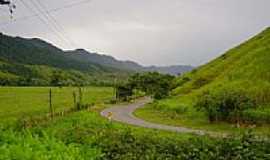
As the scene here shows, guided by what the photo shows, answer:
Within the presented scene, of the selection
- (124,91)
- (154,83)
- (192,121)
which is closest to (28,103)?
(192,121)

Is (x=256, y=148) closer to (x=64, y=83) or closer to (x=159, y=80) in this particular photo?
(x=159, y=80)

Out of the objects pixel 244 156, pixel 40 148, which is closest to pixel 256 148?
pixel 244 156

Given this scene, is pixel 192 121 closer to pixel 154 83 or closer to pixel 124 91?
pixel 154 83

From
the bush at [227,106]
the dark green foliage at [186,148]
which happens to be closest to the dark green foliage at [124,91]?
the bush at [227,106]

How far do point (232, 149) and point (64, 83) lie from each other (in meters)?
102

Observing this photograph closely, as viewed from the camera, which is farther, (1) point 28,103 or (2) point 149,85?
(2) point 149,85

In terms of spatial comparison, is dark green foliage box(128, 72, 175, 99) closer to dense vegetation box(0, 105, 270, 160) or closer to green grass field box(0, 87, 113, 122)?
green grass field box(0, 87, 113, 122)

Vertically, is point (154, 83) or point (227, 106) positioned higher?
point (154, 83)

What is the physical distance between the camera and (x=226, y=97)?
114 feet

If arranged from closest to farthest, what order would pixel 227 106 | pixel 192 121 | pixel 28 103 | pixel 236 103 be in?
pixel 236 103 → pixel 227 106 → pixel 192 121 → pixel 28 103

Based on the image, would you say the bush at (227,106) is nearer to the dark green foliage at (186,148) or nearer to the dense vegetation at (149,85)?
the dark green foliage at (186,148)

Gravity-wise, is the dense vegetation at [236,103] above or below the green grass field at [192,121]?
above

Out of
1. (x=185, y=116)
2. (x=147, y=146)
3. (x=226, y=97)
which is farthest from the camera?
(x=185, y=116)

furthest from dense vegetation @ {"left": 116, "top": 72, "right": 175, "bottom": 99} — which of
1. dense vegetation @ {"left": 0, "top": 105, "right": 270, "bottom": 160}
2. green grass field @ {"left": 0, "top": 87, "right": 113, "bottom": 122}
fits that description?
dense vegetation @ {"left": 0, "top": 105, "right": 270, "bottom": 160}
